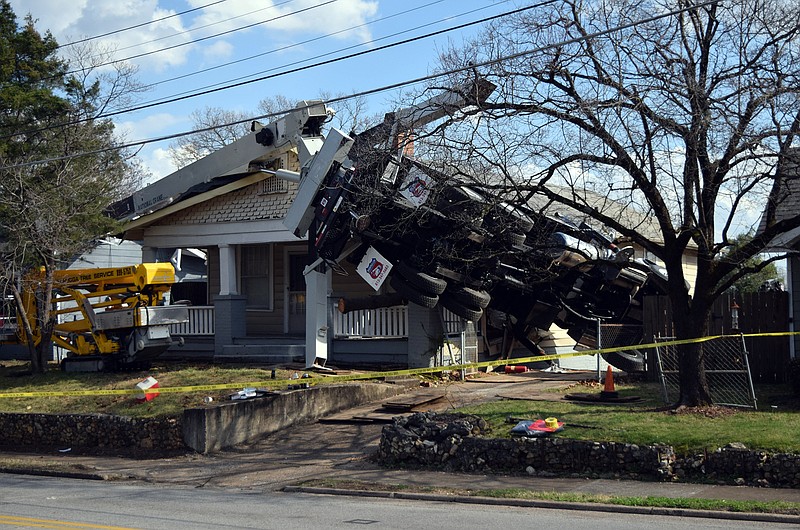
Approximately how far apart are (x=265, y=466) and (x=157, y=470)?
175 centimetres

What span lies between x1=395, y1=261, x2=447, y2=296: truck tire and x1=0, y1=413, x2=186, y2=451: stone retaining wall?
5303mm

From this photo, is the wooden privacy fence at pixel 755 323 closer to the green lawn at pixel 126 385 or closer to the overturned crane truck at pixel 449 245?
the overturned crane truck at pixel 449 245

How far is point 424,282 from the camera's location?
58.6 feet

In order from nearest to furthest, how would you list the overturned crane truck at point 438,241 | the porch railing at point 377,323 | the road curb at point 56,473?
the road curb at point 56,473, the overturned crane truck at point 438,241, the porch railing at point 377,323

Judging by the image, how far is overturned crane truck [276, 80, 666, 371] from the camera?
1628 centimetres

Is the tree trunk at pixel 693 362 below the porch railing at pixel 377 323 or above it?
below

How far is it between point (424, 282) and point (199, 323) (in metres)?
8.55

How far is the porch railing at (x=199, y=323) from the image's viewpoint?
23922mm

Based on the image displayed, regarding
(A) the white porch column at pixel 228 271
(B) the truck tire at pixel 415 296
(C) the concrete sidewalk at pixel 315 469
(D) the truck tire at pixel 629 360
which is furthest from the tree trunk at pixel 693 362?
(A) the white porch column at pixel 228 271

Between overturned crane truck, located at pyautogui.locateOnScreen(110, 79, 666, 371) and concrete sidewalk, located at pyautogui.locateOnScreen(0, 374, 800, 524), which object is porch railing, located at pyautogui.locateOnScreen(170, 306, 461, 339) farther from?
concrete sidewalk, located at pyautogui.locateOnScreen(0, 374, 800, 524)

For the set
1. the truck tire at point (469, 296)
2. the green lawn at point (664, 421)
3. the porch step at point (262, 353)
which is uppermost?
Result: the truck tire at point (469, 296)

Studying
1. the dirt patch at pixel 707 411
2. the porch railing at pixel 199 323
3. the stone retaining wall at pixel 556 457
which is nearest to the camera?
the stone retaining wall at pixel 556 457

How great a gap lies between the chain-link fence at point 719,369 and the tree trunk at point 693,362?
30.8 inches

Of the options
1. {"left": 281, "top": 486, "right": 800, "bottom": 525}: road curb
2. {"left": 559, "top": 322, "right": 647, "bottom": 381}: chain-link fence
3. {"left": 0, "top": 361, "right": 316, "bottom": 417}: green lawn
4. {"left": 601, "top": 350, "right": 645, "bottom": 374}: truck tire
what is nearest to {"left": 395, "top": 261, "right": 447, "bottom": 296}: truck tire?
{"left": 0, "top": 361, "right": 316, "bottom": 417}: green lawn
